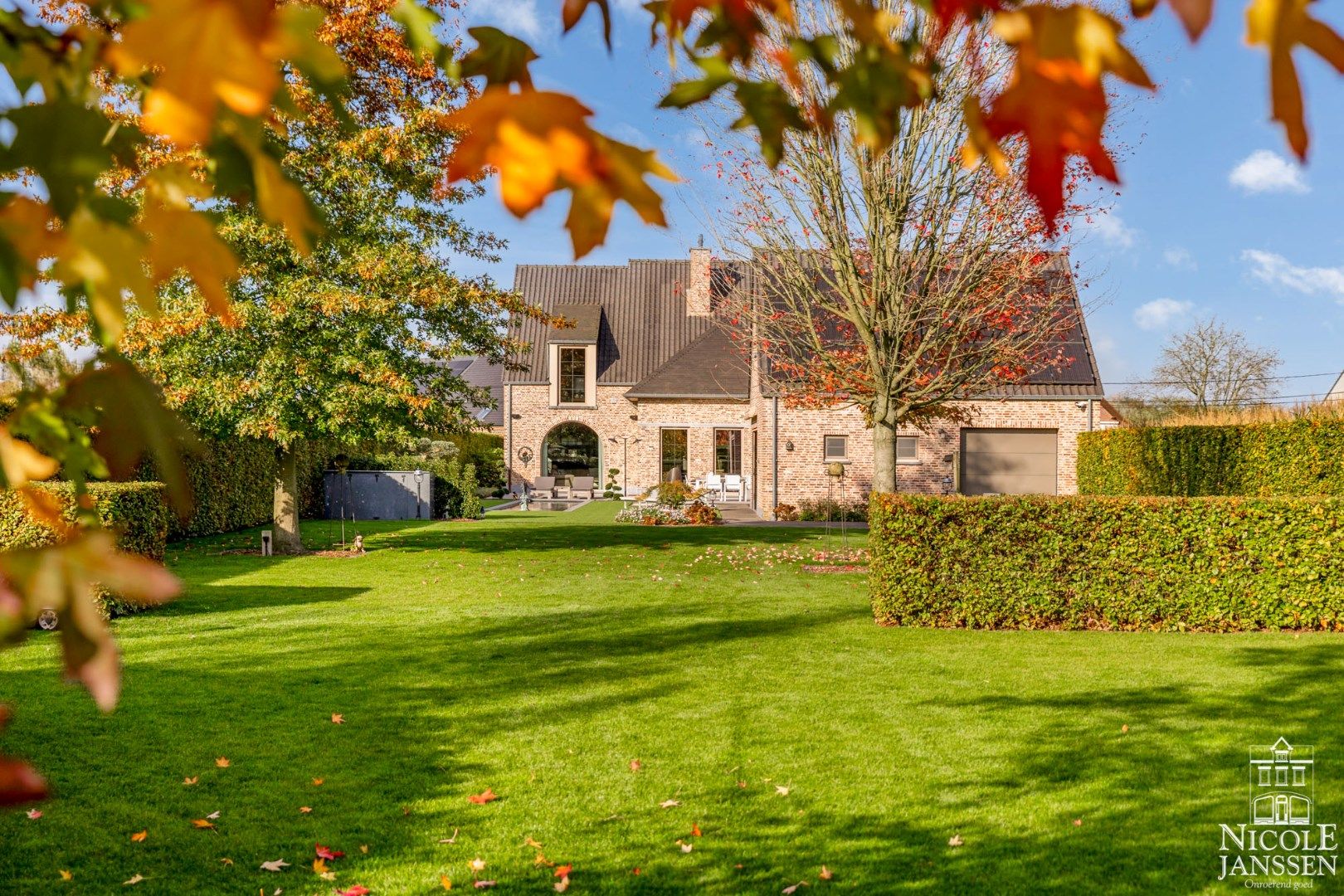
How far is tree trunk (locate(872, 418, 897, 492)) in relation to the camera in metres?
12.8

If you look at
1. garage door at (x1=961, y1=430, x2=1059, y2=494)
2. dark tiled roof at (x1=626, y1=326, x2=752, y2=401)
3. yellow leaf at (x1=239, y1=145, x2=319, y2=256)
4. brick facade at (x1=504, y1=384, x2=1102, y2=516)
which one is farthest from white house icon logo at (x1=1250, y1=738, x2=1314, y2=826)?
dark tiled roof at (x1=626, y1=326, x2=752, y2=401)

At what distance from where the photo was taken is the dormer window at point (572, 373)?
33562mm

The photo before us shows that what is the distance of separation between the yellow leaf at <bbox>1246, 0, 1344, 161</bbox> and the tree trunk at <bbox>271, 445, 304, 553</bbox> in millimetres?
16149

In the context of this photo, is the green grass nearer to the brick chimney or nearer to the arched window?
the brick chimney

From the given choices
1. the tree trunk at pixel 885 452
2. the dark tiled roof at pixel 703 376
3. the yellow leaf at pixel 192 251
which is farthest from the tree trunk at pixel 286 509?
the yellow leaf at pixel 192 251

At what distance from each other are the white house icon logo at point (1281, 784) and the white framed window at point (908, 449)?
1814 centimetres

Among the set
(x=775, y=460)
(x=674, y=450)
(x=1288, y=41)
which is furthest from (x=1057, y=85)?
(x=674, y=450)

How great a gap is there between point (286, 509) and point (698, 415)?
15617 mm

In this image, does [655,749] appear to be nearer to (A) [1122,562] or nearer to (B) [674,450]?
(A) [1122,562]

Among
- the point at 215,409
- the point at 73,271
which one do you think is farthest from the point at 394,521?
the point at 73,271

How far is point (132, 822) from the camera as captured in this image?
425cm

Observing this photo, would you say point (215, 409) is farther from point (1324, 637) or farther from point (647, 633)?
point (1324, 637)

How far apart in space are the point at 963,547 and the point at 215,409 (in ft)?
34.4

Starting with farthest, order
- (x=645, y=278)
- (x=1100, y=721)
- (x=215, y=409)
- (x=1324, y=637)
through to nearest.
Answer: (x=645, y=278) → (x=215, y=409) → (x=1324, y=637) → (x=1100, y=721)
